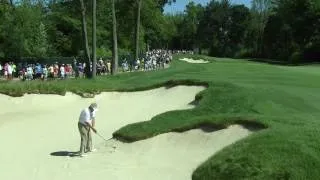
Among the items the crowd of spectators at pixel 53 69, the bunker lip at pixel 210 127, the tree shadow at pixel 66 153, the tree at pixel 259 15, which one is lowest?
the tree shadow at pixel 66 153

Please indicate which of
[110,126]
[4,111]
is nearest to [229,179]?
[110,126]

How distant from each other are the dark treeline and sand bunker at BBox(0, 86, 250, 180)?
25.9m

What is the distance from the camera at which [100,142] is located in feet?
79.9

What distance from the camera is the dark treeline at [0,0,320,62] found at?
74250mm

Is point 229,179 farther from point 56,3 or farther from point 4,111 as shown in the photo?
point 56,3

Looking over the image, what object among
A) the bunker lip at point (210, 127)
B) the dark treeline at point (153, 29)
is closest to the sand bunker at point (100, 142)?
the bunker lip at point (210, 127)

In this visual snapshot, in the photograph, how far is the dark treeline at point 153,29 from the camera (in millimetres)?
74250

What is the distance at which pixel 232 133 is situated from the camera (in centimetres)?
1981

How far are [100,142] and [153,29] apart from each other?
74.6m

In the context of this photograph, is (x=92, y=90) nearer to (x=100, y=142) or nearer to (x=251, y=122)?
(x=100, y=142)

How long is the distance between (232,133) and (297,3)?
91172mm

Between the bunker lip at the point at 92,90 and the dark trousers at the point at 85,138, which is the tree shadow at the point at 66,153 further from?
the bunker lip at the point at 92,90

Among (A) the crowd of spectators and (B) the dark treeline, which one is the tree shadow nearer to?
(A) the crowd of spectators

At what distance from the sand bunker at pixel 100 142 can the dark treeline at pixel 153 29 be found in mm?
25893
